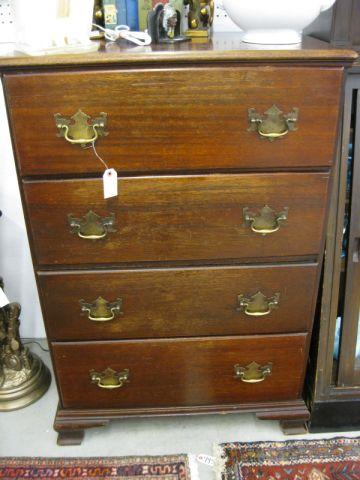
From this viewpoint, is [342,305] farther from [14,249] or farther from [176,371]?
[14,249]

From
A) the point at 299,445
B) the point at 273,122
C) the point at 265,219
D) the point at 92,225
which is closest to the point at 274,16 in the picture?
the point at 273,122

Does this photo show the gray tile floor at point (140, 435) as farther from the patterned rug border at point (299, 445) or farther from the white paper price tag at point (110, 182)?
the white paper price tag at point (110, 182)

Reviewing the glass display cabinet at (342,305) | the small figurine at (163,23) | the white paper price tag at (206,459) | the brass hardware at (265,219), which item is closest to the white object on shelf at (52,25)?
the small figurine at (163,23)

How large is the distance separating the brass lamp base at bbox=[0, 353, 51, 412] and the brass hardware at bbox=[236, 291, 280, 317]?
770 millimetres

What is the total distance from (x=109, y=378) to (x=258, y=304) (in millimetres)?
460

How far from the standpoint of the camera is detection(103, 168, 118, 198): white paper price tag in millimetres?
1025

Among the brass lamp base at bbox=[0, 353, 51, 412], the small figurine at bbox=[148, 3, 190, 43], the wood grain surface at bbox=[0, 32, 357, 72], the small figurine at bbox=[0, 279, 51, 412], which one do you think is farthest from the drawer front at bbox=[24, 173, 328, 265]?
the brass lamp base at bbox=[0, 353, 51, 412]

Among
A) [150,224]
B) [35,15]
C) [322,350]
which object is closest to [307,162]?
[150,224]

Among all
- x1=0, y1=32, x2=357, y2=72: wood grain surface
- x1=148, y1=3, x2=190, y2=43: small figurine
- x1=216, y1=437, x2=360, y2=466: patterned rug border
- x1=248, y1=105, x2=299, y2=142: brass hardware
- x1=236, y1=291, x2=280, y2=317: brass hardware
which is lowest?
x1=216, y1=437, x2=360, y2=466: patterned rug border

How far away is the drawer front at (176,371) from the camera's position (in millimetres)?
1266

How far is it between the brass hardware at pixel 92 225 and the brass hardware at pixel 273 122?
38 cm

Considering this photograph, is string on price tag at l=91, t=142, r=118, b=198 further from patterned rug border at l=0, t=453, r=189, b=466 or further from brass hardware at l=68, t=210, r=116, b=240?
patterned rug border at l=0, t=453, r=189, b=466

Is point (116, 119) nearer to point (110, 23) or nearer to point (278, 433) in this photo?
point (110, 23)

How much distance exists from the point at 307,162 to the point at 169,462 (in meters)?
0.90
